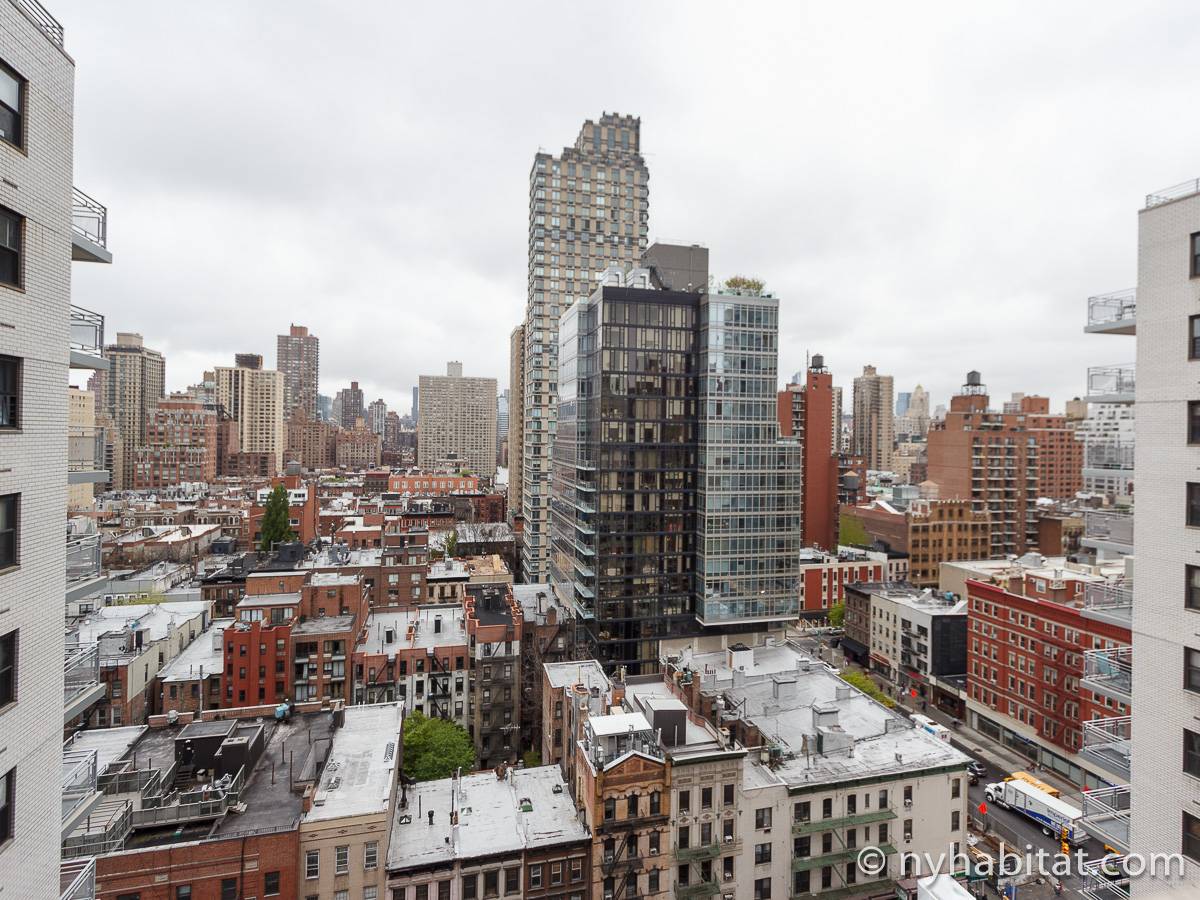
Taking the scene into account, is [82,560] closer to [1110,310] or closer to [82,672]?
[82,672]

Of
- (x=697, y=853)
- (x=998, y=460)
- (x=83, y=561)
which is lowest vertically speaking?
(x=697, y=853)

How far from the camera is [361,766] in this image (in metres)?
38.2

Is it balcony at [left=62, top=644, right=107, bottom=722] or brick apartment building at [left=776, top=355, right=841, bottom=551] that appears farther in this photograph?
brick apartment building at [left=776, top=355, right=841, bottom=551]

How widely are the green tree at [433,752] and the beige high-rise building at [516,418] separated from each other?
288 feet

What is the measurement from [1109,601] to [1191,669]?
5.16m

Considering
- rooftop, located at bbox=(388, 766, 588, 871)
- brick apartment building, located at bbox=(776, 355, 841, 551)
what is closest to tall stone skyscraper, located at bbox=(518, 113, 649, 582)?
brick apartment building, located at bbox=(776, 355, 841, 551)

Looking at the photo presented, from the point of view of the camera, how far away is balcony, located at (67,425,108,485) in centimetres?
1445

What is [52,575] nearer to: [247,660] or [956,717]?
[247,660]

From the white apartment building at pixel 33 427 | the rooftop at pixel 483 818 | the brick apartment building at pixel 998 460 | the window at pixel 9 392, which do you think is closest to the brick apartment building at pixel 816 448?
the brick apartment building at pixel 998 460

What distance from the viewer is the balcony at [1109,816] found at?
61.2 feet

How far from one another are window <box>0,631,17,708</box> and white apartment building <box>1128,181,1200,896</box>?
1025 inches

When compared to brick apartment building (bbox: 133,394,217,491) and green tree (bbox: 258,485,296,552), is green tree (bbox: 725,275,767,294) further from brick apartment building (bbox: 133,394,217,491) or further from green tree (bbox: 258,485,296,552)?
brick apartment building (bbox: 133,394,217,491)

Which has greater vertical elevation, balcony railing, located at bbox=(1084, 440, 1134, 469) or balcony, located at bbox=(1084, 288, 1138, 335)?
balcony, located at bbox=(1084, 288, 1138, 335)

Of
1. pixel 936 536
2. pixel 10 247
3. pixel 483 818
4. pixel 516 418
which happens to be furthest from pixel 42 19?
pixel 516 418
